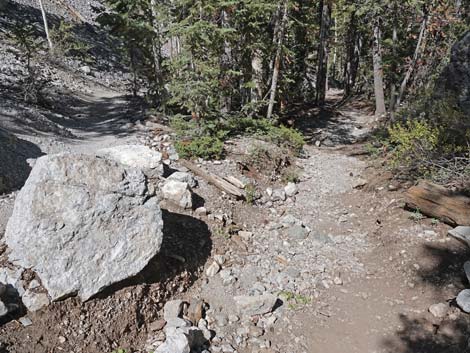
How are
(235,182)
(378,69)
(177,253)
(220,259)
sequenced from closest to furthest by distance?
(177,253), (220,259), (235,182), (378,69)

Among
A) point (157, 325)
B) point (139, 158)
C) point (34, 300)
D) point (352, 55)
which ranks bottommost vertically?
point (157, 325)

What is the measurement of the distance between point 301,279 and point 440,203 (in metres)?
3.51

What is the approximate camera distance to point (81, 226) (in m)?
5.22

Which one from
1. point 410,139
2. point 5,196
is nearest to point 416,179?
point 410,139

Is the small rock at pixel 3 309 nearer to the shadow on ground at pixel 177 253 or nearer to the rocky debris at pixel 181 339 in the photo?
the shadow on ground at pixel 177 253

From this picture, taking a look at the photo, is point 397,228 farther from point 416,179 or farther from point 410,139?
point 410,139

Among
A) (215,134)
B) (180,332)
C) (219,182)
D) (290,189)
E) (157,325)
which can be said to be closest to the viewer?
(180,332)

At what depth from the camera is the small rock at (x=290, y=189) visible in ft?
33.0

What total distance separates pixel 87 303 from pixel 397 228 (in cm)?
655

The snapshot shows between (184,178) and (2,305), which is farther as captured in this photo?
(184,178)

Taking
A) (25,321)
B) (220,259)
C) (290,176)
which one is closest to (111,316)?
(25,321)

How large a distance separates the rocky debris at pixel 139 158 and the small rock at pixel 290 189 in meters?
3.69

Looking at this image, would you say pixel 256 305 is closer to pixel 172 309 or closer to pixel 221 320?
pixel 221 320

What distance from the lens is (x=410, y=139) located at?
9.55 m
